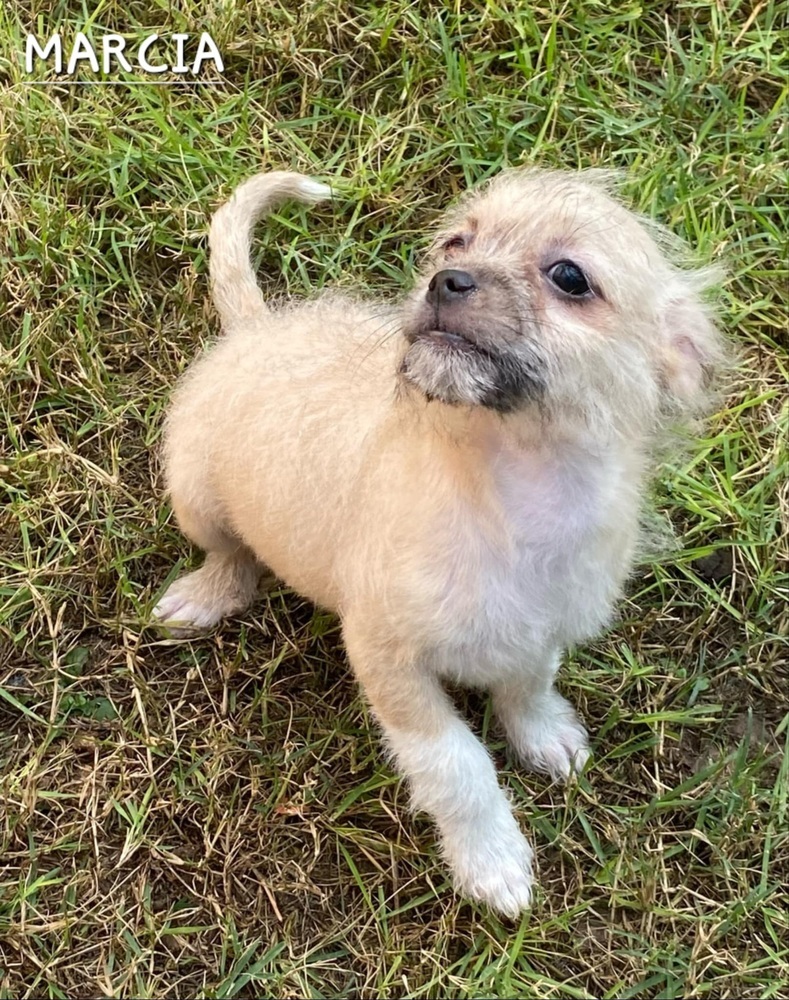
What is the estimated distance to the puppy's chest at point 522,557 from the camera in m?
2.54

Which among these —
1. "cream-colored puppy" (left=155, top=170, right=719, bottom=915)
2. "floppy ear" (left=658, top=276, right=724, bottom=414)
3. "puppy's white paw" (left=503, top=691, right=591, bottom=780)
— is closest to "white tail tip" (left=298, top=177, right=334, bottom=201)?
"cream-colored puppy" (left=155, top=170, right=719, bottom=915)

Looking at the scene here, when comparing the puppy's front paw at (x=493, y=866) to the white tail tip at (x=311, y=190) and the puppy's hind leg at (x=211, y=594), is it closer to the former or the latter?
the puppy's hind leg at (x=211, y=594)

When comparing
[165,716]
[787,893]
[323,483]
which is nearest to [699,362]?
[323,483]

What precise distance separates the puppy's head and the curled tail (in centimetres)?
117

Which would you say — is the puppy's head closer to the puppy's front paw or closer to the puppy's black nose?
the puppy's black nose

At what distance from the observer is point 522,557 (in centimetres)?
260

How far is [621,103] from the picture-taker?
4.65 meters

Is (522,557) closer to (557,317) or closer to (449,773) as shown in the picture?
(557,317)

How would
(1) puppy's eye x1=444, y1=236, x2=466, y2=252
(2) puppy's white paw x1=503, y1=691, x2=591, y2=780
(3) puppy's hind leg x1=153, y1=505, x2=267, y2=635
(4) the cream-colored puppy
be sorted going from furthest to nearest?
(3) puppy's hind leg x1=153, y1=505, x2=267, y2=635 < (2) puppy's white paw x1=503, y1=691, x2=591, y2=780 < (1) puppy's eye x1=444, y1=236, x2=466, y2=252 < (4) the cream-colored puppy

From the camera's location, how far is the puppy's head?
220cm

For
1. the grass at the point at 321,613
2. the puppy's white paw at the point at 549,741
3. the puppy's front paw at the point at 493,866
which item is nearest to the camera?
the puppy's front paw at the point at 493,866

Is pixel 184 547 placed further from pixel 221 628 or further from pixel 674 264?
pixel 674 264

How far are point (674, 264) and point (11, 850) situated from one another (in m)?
3.02

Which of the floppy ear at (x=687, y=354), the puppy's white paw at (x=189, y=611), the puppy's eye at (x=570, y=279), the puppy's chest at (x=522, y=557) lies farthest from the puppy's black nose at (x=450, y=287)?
the puppy's white paw at (x=189, y=611)
